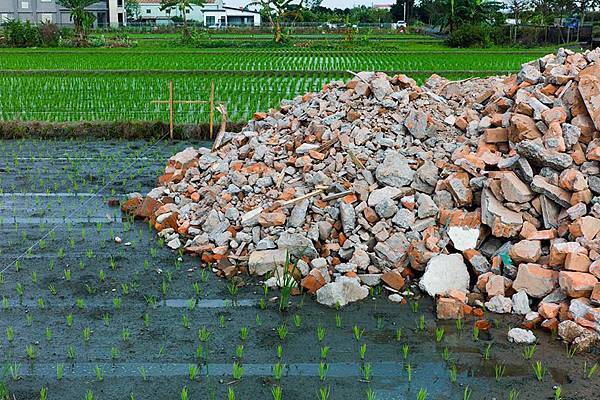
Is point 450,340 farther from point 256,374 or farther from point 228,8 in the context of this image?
point 228,8

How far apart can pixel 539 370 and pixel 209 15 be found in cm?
6857

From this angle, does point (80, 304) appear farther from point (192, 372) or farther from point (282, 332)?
point (282, 332)

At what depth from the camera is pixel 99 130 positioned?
13008 mm

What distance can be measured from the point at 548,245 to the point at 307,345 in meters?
2.22

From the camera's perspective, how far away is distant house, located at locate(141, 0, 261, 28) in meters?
69.1

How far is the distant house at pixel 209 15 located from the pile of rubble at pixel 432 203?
62319mm

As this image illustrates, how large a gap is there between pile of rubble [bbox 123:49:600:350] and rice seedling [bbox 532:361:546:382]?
0.41 meters

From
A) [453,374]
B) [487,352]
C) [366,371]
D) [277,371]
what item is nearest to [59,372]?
[277,371]

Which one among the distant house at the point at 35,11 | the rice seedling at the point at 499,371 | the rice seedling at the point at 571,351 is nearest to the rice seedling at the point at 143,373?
the rice seedling at the point at 499,371

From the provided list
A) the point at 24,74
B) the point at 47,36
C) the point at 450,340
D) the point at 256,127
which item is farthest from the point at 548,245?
the point at 47,36

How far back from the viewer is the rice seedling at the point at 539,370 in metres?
4.36

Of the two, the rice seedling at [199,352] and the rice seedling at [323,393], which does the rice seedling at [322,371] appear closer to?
the rice seedling at [323,393]

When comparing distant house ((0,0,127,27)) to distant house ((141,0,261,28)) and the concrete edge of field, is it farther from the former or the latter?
the concrete edge of field

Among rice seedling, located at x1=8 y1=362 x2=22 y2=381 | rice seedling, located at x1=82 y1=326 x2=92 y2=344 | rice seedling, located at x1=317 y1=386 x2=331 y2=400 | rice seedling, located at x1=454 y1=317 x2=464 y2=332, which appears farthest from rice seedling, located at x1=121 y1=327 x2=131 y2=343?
rice seedling, located at x1=454 y1=317 x2=464 y2=332
